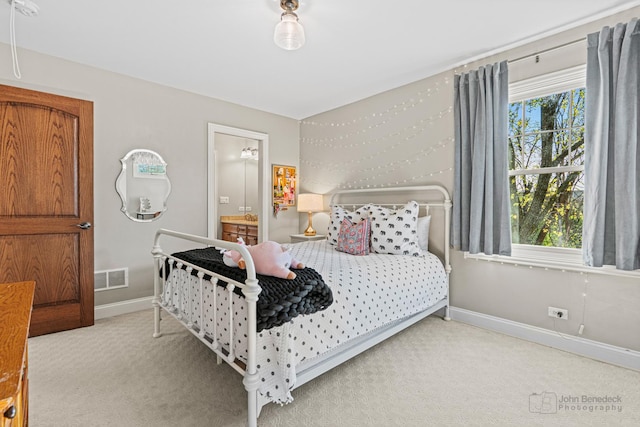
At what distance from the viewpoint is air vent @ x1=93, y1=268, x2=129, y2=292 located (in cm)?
297

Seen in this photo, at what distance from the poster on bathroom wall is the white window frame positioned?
2.67m

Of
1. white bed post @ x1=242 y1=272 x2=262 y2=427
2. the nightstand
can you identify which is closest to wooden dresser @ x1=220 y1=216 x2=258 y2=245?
the nightstand

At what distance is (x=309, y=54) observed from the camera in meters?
2.71

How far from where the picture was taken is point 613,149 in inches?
81.7

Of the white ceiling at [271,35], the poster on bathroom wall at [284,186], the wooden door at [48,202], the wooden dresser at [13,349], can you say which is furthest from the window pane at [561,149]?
the wooden door at [48,202]

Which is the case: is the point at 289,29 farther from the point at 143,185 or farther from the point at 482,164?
the point at 143,185

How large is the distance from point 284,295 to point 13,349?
3.04 feet

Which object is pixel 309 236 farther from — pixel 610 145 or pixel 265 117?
pixel 610 145

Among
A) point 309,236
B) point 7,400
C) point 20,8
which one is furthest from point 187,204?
point 7,400

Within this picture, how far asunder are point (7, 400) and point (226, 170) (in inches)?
212

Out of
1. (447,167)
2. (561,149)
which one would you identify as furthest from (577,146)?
(447,167)

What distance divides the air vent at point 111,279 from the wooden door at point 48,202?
15cm

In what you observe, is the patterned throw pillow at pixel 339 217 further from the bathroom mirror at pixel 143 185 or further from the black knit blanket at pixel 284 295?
the bathroom mirror at pixel 143 185

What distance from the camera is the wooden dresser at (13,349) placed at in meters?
0.60
